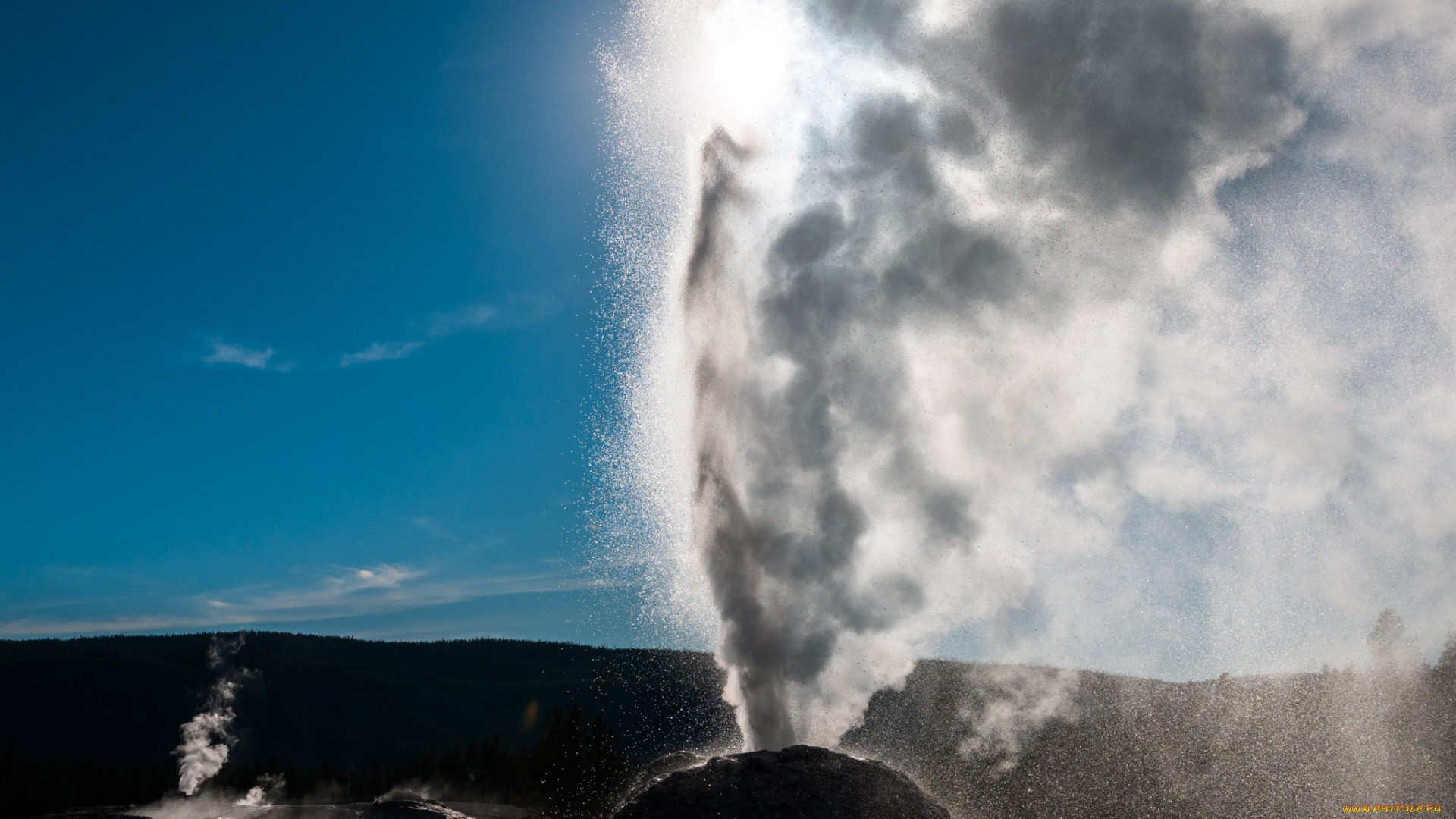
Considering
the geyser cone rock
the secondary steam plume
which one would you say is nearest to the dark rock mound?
the geyser cone rock

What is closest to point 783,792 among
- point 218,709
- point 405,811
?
point 405,811

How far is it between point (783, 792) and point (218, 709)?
591ft

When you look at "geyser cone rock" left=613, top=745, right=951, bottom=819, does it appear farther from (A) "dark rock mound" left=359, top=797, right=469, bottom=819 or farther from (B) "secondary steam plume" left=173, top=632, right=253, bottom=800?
(B) "secondary steam plume" left=173, top=632, right=253, bottom=800

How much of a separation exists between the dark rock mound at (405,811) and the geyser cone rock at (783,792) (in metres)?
19.4

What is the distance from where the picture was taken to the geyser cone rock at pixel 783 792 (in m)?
16.4

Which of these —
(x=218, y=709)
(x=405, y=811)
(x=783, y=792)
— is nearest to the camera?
(x=783, y=792)

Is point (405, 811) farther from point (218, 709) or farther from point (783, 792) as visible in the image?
point (218, 709)

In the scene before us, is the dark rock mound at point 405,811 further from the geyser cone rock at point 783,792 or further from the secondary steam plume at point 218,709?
the secondary steam plume at point 218,709

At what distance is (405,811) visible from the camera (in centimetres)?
3303

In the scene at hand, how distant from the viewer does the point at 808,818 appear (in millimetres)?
16188

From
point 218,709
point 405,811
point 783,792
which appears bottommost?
point 218,709

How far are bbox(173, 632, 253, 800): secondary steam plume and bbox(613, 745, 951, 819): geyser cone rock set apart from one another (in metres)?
101

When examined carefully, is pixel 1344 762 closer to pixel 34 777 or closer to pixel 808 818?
pixel 808 818

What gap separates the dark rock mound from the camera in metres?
32.7
